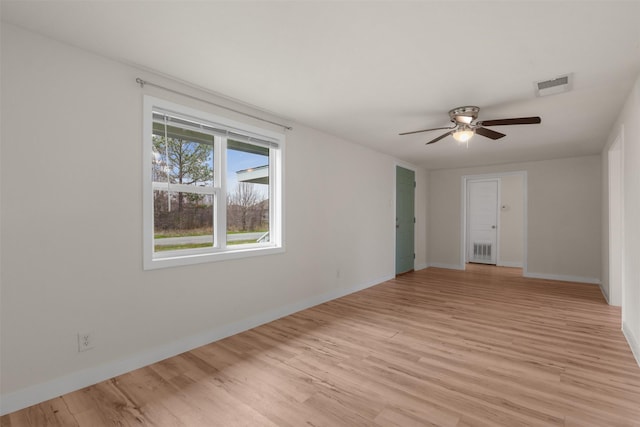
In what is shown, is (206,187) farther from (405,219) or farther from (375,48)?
(405,219)

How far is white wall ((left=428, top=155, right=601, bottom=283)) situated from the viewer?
17.9ft

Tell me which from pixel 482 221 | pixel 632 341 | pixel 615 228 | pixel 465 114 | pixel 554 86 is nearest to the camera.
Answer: pixel 554 86

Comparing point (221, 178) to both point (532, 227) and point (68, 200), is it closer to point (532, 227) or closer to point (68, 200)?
point (68, 200)

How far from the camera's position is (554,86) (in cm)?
260

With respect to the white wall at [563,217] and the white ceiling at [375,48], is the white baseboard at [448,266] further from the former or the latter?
the white ceiling at [375,48]

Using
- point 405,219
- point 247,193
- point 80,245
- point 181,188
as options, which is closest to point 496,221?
point 405,219

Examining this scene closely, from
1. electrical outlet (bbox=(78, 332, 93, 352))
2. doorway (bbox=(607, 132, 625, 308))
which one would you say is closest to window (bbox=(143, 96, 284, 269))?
electrical outlet (bbox=(78, 332, 93, 352))

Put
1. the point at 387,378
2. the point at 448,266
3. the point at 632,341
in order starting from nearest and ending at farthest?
the point at 387,378
the point at 632,341
the point at 448,266

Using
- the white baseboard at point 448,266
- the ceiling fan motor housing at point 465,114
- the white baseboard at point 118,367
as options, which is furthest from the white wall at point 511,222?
the white baseboard at point 118,367

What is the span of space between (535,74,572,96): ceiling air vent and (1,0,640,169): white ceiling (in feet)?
A: 0.26

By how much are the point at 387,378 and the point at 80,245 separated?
235 cm

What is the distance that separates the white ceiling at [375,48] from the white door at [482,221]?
178 inches

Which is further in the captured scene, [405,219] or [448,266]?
[448,266]

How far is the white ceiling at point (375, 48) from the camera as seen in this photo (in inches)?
66.6
